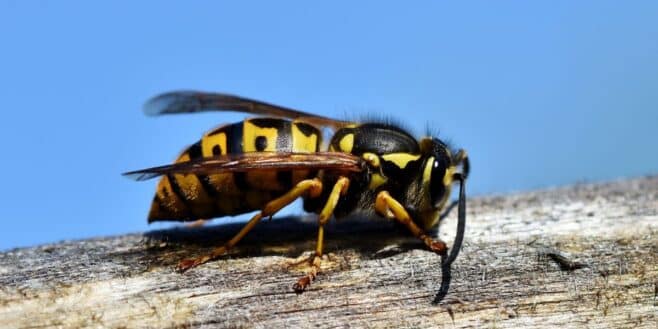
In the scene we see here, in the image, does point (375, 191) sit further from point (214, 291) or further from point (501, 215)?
point (214, 291)

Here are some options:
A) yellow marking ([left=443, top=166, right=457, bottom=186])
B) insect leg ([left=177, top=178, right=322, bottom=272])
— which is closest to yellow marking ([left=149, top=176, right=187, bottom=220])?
insect leg ([left=177, top=178, right=322, bottom=272])

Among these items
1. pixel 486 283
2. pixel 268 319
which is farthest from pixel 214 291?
pixel 486 283

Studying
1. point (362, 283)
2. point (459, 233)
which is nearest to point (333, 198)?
point (459, 233)

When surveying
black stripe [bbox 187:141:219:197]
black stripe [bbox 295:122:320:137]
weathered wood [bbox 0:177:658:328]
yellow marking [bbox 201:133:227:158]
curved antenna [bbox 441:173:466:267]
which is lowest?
weathered wood [bbox 0:177:658:328]

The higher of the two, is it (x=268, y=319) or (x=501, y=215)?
(x=501, y=215)

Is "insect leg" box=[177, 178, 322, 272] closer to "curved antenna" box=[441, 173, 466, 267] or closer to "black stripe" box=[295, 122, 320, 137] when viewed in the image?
"black stripe" box=[295, 122, 320, 137]

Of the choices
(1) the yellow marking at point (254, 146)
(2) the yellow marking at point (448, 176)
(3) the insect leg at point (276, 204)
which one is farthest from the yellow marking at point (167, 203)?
(2) the yellow marking at point (448, 176)

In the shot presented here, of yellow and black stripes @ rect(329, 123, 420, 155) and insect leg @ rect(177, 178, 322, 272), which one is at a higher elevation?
yellow and black stripes @ rect(329, 123, 420, 155)
